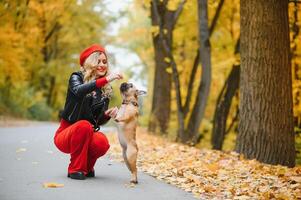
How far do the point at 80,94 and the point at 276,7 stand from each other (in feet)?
16.2

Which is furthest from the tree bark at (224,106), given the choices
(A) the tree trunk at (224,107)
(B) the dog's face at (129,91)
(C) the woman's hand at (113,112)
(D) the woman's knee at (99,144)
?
(B) the dog's face at (129,91)

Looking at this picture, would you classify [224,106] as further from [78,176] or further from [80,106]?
[78,176]

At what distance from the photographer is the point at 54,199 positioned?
564cm

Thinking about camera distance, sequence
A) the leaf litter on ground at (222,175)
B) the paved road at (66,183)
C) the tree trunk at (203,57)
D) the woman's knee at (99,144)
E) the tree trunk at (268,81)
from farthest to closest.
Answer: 1. the tree trunk at (203,57)
2. the tree trunk at (268,81)
3. the woman's knee at (99,144)
4. the leaf litter on ground at (222,175)
5. the paved road at (66,183)

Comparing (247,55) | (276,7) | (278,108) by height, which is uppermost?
(276,7)

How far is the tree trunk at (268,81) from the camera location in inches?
396

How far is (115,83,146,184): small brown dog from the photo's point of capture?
6590 mm

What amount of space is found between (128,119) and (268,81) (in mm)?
4309

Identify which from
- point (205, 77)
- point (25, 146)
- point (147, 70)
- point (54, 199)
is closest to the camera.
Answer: point (54, 199)

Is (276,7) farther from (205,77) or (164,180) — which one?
(205,77)

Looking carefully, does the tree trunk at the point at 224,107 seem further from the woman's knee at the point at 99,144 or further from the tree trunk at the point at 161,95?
the woman's knee at the point at 99,144

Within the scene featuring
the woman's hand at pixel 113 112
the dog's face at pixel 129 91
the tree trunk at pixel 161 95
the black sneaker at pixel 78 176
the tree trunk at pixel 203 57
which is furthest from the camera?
the tree trunk at pixel 161 95

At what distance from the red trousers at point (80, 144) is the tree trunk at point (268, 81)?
13.1 feet

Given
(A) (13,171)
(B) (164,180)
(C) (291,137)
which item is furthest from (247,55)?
(A) (13,171)
